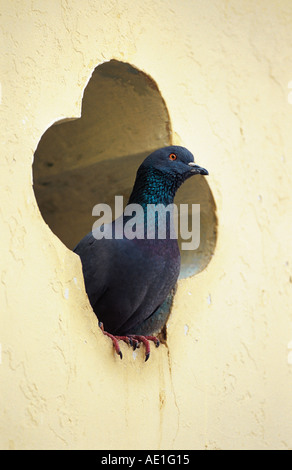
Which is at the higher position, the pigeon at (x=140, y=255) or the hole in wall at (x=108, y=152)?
the hole in wall at (x=108, y=152)

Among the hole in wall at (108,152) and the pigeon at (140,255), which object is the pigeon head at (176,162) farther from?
the hole in wall at (108,152)

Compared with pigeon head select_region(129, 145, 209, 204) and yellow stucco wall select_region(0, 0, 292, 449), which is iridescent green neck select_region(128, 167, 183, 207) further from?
yellow stucco wall select_region(0, 0, 292, 449)

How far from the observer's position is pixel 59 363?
353 centimetres

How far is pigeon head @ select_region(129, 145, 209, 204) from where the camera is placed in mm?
4211

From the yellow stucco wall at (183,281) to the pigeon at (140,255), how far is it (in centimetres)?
21

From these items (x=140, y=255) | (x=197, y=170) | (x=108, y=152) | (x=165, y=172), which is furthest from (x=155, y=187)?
(x=108, y=152)

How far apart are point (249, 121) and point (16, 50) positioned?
166 cm

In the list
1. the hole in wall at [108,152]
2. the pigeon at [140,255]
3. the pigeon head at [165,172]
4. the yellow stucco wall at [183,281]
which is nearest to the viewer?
the yellow stucco wall at [183,281]

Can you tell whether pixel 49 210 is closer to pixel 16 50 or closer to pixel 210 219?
pixel 210 219

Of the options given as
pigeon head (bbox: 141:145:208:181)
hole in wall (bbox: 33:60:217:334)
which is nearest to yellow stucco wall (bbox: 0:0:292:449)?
hole in wall (bbox: 33:60:217:334)

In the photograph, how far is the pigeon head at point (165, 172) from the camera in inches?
166

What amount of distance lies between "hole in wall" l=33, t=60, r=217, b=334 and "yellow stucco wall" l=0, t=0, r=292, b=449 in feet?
0.26

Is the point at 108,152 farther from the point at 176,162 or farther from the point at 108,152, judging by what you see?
the point at 176,162

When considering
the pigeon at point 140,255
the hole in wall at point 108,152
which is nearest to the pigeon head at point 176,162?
the pigeon at point 140,255
